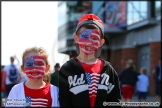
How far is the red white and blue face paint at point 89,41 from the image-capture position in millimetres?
2795

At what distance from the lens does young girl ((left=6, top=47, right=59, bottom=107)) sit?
9.37 ft

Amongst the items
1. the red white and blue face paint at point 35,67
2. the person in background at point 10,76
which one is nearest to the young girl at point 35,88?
the red white and blue face paint at point 35,67

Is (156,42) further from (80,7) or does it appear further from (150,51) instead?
(80,7)

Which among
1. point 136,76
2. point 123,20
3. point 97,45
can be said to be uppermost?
point 123,20

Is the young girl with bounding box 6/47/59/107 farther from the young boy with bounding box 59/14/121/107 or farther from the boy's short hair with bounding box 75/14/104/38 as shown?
the boy's short hair with bounding box 75/14/104/38

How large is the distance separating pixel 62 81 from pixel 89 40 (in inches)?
14.1

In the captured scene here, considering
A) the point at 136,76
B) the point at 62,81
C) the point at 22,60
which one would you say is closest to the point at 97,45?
the point at 62,81

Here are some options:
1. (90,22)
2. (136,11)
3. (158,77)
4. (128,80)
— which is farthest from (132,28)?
(90,22)

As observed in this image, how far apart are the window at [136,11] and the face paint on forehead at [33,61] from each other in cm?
1775

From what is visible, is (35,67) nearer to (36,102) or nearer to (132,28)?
(36,102)

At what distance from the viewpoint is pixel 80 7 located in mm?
25297

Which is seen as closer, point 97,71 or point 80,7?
point 97,71

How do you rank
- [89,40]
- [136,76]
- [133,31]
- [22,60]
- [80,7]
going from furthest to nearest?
[80,7], [133,31], [136,76], [22,60], [89,40]

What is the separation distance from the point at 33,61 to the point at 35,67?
2.0 inches
